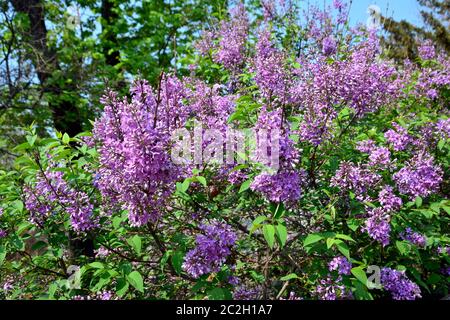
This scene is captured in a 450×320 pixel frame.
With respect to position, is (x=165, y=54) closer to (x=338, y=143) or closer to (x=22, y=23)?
(x=22, y=23)

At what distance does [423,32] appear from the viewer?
23016mm

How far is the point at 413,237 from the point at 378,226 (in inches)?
21.4

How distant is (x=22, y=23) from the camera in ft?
30.8

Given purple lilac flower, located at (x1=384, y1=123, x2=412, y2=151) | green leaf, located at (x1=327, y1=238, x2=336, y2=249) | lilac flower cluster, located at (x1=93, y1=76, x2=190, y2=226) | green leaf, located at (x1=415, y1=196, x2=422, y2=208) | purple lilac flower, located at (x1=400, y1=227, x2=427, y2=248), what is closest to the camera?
lilac flower cluster, located at (x1=93, y1=76, x2=190, y2=226)

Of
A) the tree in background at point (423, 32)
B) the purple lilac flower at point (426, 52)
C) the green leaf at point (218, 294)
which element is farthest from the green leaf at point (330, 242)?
the tree in background at point (423, 32)

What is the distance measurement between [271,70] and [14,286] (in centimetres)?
254

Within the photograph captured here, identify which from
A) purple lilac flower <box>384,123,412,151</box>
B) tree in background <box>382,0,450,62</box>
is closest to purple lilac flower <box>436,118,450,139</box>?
purple lilac flower <box>384,123,412,151</box>

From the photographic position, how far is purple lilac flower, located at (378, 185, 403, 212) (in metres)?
2.80

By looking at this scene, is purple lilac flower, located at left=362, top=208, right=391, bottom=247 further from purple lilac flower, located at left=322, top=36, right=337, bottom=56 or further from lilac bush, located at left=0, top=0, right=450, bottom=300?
purple lilac flower, located at left=322, top=36, right=337, bottom=56

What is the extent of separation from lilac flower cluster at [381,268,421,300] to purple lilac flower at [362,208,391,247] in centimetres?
31

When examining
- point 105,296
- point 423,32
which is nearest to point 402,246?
point 105,296

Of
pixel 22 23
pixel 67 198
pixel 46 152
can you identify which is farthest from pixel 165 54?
pixel 67 198

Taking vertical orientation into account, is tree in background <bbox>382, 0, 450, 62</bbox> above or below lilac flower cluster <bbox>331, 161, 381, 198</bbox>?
above

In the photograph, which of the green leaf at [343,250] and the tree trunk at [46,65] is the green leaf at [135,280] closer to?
the green leaf at [343,250]
